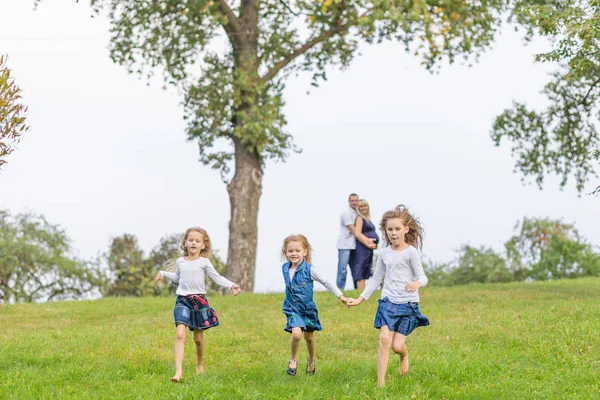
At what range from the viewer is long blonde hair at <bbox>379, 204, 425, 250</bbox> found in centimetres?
1034

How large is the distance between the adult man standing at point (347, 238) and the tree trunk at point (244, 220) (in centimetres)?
454

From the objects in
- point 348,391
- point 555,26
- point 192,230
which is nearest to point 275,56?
A: point 555,26

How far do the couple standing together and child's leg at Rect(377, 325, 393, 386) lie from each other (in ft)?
33.4

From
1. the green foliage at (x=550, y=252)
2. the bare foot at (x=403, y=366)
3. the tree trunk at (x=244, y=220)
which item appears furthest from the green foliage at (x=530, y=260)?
the bare foot at (x=403, y=366)

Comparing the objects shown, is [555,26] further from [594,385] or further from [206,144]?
[206,144]

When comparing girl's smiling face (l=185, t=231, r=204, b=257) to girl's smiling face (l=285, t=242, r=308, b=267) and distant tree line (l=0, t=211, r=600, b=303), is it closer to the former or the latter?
girl's smiling face (l=285, t=242, r=308, b=267)

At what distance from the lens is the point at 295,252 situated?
1043cm

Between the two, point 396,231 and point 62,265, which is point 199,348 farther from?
point 62,265

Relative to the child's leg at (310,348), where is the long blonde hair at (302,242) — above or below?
above

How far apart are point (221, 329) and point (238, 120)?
10154mm

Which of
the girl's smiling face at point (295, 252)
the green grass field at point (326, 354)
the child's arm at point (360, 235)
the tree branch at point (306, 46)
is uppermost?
the tree branch at point (306, 46)

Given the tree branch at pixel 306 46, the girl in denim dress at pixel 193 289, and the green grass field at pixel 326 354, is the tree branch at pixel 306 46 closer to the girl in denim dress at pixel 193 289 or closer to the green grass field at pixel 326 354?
the green grass field at pixel 326 354

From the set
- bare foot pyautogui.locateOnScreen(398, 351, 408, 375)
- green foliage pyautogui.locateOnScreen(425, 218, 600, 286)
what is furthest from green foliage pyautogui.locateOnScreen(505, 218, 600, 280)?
bare foot pyautogui.locateOnScreen(398, 351, 408, 375)

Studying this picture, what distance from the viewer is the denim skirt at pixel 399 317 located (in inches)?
393
